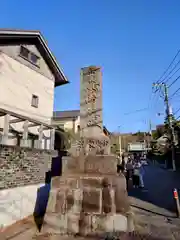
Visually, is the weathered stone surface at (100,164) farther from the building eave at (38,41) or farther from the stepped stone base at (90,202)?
the building eave at (38,41)

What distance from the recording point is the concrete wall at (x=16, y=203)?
233 inches

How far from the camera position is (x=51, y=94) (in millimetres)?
14891

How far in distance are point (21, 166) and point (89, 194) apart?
9.57ft

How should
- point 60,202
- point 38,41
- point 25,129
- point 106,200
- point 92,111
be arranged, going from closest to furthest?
point 106,200, point 60,202, point 92,111, point 25,129, point 38,41

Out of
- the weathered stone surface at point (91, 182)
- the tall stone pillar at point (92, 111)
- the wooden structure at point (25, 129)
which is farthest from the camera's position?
the wooden structure at point (25, 129)

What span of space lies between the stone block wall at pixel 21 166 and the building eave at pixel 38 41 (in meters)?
7.86

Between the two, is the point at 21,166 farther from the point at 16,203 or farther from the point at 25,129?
the point at 25,129

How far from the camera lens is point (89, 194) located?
221 inches

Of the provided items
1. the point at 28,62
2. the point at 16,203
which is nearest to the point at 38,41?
the point at 28,62

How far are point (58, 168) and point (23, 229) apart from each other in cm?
467

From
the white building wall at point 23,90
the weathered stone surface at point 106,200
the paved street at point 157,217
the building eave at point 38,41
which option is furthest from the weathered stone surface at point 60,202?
the building eave at point 38,41

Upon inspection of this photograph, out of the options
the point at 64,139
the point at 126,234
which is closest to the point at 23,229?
the point at 126,234

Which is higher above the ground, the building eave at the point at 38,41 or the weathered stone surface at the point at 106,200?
the building eave at the point at 38,41

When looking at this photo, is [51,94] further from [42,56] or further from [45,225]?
[45,225]
